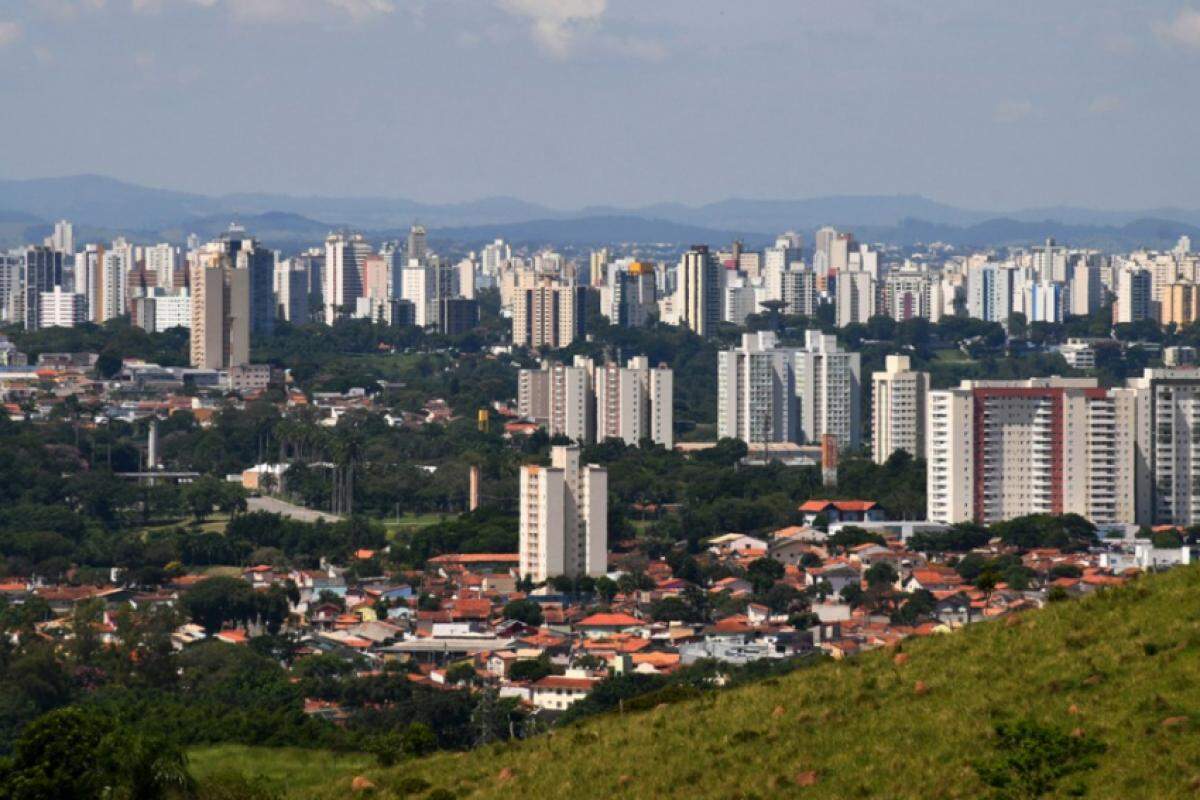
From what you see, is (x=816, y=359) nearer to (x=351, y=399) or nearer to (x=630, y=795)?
(x=351, y=399)

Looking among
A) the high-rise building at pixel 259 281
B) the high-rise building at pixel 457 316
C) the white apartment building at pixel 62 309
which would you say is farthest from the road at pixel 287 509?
the white apartment building at pixel 62 309

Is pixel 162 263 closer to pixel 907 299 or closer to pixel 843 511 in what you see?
pixel 907 299

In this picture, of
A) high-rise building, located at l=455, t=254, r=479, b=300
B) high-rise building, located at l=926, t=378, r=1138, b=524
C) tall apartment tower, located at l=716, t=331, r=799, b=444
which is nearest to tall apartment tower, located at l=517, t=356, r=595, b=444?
tall apartment tower, located at l=716, t=331, r=799, b=444

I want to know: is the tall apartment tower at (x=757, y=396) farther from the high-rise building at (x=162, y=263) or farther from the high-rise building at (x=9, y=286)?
the high-rise building at (x=9, y=286)

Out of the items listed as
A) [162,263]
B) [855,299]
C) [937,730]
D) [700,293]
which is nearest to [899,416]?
[700,293]

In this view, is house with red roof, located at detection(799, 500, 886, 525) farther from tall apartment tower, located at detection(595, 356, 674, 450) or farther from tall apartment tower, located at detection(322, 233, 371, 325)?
tall apartment tower, located at detection(322, 233, 371, 325)

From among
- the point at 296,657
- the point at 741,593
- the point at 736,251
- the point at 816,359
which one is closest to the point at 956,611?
the point at 741,593

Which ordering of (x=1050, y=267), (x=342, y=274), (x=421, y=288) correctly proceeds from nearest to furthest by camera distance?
(x=421, y=288) → (x=342, y=274) → (x=1050, y=267)
